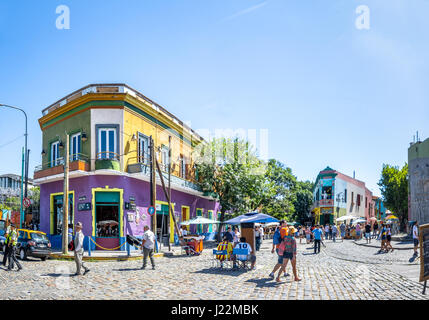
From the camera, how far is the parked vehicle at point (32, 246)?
55.8 feet

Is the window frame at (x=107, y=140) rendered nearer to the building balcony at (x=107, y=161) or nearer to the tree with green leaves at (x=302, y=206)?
the building balcony at (x=107, y=161)

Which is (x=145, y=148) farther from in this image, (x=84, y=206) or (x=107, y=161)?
(x=84, y=206)

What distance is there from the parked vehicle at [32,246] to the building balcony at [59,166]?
4.72 metres

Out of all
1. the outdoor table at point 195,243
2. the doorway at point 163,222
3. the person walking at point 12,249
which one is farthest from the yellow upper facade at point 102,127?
the person walking at point 12,249

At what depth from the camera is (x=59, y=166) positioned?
22484mm

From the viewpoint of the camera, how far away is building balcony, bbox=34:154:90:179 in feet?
69.9

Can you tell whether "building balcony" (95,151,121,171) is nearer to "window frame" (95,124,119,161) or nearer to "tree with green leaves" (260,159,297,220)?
"window frame" (95,124,119,161)

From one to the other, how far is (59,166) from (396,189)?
38.1m

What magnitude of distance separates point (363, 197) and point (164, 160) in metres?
48.8

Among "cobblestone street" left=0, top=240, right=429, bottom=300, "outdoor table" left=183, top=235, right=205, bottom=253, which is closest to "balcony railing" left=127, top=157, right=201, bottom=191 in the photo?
"outdoor table" left=183, top=235, right=205, bottom=253

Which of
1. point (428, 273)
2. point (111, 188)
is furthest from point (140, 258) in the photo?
point (428, 273)

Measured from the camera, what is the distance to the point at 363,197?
217ft

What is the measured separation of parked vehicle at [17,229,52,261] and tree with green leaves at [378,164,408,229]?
131ft
